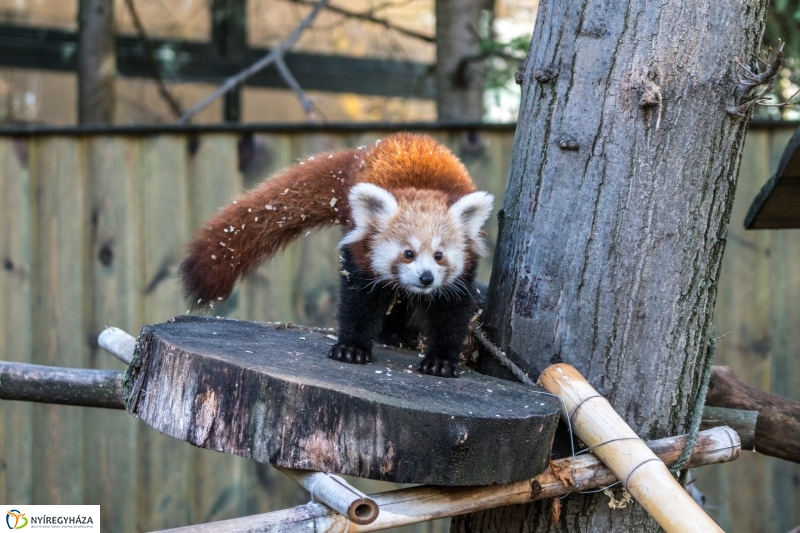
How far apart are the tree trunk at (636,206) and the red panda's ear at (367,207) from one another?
0.62 metres

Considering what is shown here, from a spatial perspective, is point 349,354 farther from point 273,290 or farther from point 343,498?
point 273,290

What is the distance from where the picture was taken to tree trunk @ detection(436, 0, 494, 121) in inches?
196

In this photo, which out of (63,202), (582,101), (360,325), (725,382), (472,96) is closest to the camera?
(582,101)

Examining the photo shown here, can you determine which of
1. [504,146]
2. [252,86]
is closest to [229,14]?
[252,86]

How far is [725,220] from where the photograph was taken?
92.4 inches

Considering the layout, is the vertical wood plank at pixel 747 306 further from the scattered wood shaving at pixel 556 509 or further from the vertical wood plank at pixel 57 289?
the vertical wood plank at pixel 57 289

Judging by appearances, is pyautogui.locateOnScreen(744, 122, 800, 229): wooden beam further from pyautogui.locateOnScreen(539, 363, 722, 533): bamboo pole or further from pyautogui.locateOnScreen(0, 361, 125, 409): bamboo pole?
pyautogui.locateOnScreen(0, 361, 125, 409): bamboo pole

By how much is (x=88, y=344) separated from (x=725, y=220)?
315 cm

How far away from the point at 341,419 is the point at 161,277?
2576 mm

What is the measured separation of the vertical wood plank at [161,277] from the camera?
4.10 metres

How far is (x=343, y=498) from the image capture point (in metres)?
1.68

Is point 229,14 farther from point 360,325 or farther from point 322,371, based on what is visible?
point 322,371

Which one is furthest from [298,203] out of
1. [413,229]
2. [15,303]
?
[15,303]

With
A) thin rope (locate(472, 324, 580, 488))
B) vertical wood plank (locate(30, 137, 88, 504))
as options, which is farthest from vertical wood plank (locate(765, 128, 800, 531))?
vertical wood plank (locate(30, 137, 88, 504))
